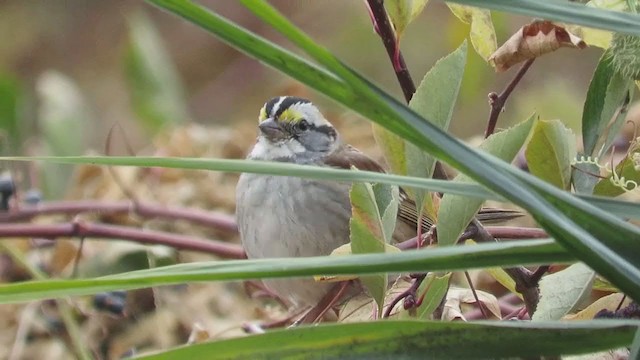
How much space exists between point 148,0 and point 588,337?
286 millimetres

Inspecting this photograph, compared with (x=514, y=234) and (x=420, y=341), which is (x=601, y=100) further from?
(x=420, y=341)

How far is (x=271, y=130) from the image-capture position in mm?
2023

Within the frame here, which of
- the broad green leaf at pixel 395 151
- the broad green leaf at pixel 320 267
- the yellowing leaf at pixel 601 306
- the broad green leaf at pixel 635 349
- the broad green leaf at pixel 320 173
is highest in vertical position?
the broad green leaf at pixel 320 173

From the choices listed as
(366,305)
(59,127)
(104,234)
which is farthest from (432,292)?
(59,127)

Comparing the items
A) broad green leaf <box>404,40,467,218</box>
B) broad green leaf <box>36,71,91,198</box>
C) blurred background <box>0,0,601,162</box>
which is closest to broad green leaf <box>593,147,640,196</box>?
broad green leaf <box>404,40,467,218</box>

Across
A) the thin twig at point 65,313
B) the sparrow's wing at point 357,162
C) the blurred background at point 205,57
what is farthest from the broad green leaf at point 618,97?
the blurred background at point 205,57

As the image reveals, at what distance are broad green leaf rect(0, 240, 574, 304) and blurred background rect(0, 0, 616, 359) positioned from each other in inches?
4.2

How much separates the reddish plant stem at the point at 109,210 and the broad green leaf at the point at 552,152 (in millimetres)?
955

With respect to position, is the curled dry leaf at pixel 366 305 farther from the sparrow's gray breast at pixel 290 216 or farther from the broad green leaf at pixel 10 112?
the broad green leaf at pixel 10 112

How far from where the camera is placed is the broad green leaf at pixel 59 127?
2143mm

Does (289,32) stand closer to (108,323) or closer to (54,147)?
(108,323)

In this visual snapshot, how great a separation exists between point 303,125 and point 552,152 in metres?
1.30

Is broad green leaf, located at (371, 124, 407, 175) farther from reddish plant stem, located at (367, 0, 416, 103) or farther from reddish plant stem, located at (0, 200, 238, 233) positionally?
reddish plant stem, located at (0, 200, 238, 233)

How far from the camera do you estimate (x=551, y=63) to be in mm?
3688
